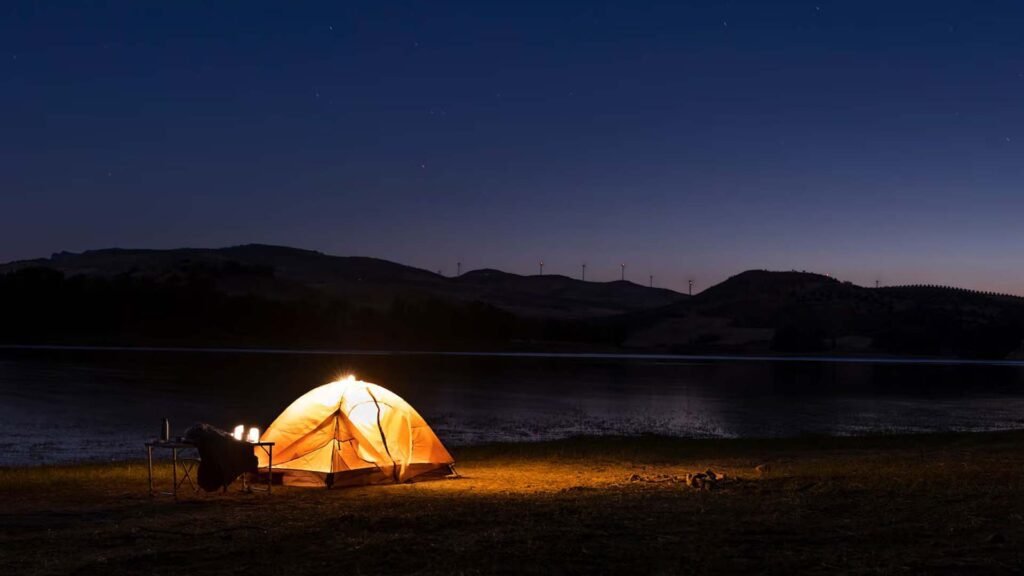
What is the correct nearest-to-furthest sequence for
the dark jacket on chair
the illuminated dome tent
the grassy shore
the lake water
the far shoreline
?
the grassy shore < the dark jacket on chair < the illuminated dome tent < the lake water < the far shoreline

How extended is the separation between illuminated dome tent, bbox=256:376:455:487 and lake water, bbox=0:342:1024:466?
756 centimetres

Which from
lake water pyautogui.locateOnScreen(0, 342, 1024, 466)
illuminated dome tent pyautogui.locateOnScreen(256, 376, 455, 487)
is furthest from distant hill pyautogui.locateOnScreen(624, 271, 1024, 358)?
illuminated dome tent pyautogui.locateOnScreen(256, 376, 455, 487)

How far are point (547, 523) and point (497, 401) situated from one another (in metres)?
29.6

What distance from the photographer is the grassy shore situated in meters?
10.1

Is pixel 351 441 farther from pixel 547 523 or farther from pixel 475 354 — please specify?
pixel 475 354

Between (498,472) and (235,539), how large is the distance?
743cm

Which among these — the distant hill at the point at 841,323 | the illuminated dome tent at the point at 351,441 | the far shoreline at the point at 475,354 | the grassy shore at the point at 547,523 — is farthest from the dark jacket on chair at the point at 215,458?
the distant hill at the point at 841,323

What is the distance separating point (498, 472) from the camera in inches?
727

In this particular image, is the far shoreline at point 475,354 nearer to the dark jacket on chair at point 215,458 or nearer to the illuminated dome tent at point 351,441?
the illuminated dome tent at point 351,441

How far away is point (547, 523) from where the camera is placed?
39.9 feet

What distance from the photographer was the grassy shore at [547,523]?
33.1 ft

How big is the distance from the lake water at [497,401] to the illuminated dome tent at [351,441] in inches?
298

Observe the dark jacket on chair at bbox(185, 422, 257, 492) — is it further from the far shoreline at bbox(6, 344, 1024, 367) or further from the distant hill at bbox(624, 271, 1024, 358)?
the distant hill at bbox(624, 271, 1024, 358)

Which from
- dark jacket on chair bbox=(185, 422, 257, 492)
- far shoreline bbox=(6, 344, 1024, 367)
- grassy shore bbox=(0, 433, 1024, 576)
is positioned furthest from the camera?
far shoreline bbox=(6, 344, 1024, 367)
